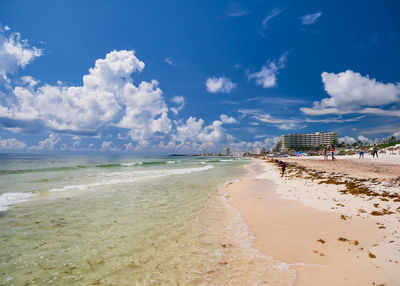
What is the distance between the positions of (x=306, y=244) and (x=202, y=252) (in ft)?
9.56

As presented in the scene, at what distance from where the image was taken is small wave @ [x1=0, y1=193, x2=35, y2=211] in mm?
9955

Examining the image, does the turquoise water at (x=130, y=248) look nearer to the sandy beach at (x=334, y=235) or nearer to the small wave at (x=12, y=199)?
the sandy beach at (x=334, y=235)

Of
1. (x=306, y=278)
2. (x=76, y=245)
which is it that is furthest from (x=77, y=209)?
(x=306, y=278)

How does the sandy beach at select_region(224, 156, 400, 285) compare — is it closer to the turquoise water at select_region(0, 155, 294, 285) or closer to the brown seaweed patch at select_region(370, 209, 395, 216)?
the brown seaweed patch at select_region(370, 209, 395, 216)

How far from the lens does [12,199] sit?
11.3 meters

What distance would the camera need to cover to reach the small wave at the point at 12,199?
9.96 meters

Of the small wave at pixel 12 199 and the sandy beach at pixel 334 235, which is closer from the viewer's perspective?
the sandy beach at pixel 334 235

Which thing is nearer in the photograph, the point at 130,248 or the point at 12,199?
the point at 130,248

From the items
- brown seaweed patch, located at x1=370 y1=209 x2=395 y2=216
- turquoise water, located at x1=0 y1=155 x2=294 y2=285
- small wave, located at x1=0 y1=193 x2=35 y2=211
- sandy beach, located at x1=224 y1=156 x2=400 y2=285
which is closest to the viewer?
sandy beach, located at x1=224 y1=156 x2=400 y2=285

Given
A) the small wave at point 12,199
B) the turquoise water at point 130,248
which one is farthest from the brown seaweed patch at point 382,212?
the small wave at point 12,199

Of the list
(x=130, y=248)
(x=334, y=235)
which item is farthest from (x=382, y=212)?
(x=130, y=248)

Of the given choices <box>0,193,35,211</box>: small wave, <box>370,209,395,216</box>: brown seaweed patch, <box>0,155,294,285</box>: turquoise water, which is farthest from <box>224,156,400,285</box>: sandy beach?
<box>0,193,35,211</box>: small wave

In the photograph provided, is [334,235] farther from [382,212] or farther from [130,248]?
[130,248]

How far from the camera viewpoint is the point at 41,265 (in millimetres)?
4465
